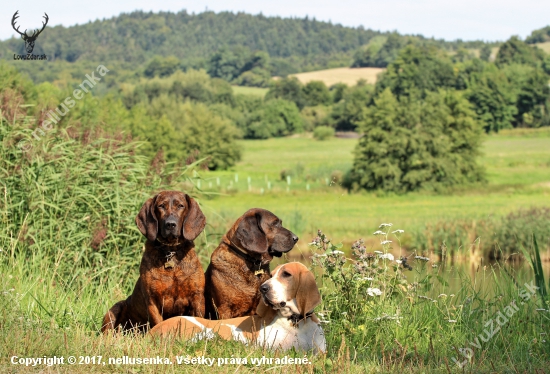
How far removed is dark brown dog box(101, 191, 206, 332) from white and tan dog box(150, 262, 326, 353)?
20.5 inches

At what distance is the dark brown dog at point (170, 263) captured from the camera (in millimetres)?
6750

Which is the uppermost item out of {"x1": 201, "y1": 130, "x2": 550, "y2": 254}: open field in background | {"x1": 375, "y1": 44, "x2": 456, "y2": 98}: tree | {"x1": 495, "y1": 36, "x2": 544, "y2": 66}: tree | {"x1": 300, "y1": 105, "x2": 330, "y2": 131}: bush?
{"x1": 495, "y1": 36, "x2": 544, "y2": 66}: tree

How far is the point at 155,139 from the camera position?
65.3m

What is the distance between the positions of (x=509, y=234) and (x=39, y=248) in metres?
23.3

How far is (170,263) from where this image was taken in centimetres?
676

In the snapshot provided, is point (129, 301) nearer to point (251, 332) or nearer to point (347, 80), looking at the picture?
point (251, 332)

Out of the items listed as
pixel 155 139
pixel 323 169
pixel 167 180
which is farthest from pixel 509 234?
pixel 155 139

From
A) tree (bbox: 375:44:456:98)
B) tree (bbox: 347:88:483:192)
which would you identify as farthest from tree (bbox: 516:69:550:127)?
tree (bbox: 347:88:483:192)

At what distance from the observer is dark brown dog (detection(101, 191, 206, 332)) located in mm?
→ 6750

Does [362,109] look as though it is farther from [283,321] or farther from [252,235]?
[283,321]

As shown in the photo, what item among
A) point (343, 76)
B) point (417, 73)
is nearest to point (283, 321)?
point (417, 73)

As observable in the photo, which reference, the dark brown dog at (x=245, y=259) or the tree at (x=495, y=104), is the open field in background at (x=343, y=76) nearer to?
the tree at (x=495, y=104)

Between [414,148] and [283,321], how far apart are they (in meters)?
51.1

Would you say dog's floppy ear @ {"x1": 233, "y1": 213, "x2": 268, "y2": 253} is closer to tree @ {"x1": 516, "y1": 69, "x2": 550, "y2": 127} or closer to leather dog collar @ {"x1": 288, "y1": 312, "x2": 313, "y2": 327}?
leather dog collar @ {"x1": 288, "y1": 312, "x2": 313, "y2": 327}
